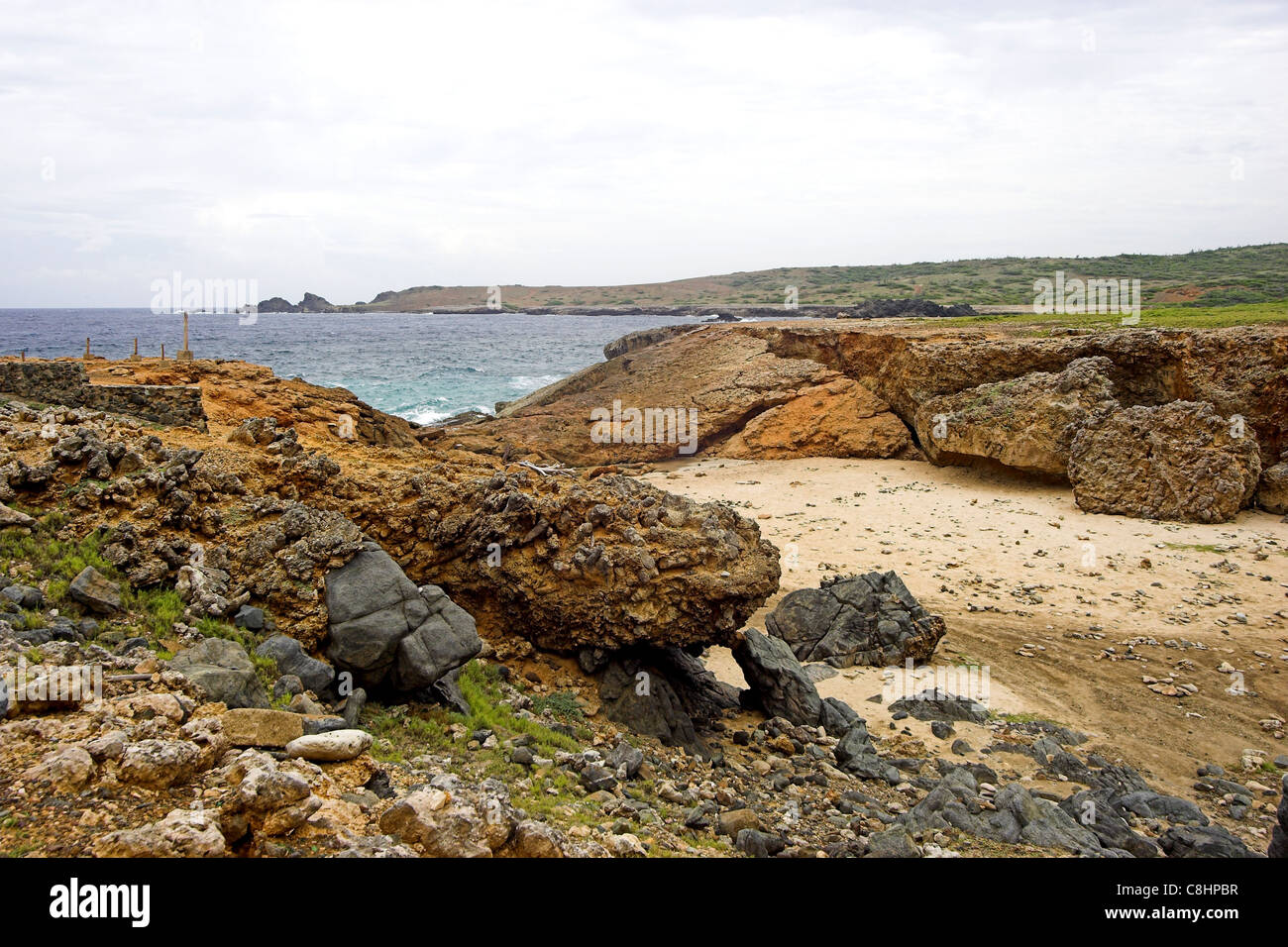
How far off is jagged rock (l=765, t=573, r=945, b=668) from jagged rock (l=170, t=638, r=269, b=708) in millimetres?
7988

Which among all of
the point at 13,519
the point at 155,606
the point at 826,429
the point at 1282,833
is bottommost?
the point at 1282,833

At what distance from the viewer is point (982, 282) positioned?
3816 inches

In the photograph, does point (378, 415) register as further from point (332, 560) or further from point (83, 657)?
point (83, 657)

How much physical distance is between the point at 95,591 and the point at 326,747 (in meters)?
2.79

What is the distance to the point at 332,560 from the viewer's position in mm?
7500

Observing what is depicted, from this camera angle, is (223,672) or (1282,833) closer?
(1282,833)

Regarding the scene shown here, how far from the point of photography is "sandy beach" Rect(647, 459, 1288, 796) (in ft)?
32.6

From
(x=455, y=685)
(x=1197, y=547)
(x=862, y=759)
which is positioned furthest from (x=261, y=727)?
(x=1197, y=547)

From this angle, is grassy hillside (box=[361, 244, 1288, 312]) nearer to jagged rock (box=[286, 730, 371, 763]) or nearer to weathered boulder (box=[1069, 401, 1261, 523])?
weathered boulder (box=[1069, 401, 1261, 523])

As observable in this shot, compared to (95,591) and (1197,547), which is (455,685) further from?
(1197,547)

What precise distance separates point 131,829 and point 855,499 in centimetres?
1835

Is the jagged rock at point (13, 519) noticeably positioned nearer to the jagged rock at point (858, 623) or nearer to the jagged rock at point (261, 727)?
the jagged rock at point (261, 727)

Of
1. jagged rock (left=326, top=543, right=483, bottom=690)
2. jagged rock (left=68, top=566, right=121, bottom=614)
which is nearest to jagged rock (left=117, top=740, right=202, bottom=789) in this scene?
jagged rock (left=68, top=566, right=121, bottom=614)

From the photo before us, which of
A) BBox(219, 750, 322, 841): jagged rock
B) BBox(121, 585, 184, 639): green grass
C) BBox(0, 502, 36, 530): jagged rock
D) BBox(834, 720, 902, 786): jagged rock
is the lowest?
BBox(834, 720, 902, 786): jagged rock
